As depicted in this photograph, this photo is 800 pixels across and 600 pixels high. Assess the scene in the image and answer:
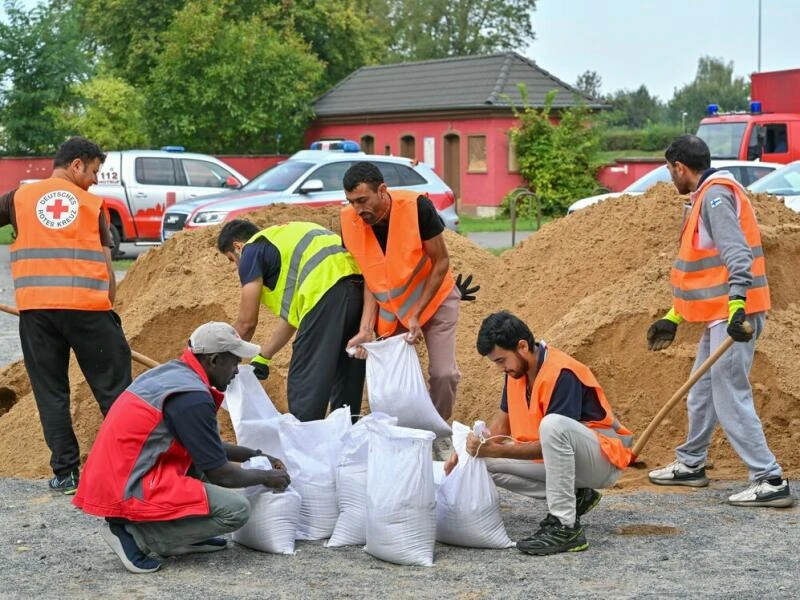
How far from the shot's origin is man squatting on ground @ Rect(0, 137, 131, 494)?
22.7 feet

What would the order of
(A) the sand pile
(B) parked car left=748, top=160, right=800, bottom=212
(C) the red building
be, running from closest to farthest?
(A) the sand pile → (B) parked car left=748, top=160, right=800, bottom=212 → (C) the red building

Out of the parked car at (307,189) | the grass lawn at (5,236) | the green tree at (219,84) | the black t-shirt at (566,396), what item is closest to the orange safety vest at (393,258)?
the black t-shirt at (566,396)

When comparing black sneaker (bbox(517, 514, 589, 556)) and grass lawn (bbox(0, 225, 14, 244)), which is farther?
grass lawn (bbox(0, 225, 14, 244))

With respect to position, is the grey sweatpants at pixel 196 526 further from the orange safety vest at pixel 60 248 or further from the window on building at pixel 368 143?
the window on building at pixel 368 143

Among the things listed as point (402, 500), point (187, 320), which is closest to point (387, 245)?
point (402, 500)

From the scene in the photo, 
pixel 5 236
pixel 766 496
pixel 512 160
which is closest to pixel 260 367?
pixel 766 496

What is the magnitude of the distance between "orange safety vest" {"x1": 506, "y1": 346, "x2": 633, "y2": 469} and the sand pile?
169 cm

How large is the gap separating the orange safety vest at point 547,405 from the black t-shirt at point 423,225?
111 cm

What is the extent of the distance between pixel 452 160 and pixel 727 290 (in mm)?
29408

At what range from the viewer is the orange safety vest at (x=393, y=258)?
6.67 metres

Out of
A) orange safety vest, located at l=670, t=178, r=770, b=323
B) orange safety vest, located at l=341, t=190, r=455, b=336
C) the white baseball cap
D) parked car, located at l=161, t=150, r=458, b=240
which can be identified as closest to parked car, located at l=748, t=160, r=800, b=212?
parked car, located at l=161, t=150, r=458, b=240

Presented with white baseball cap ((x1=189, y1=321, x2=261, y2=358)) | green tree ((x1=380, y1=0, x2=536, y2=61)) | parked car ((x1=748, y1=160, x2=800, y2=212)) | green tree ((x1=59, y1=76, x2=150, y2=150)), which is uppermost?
green tree ((x1=380, y1=0, x2=536, y2=61))

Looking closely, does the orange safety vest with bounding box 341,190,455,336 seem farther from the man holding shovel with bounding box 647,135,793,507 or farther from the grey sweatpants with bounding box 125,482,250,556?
the grey sweatpants with bounding box 125,482,250,556

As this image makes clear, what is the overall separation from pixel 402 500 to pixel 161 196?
1594cm
